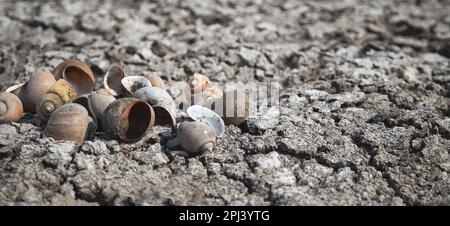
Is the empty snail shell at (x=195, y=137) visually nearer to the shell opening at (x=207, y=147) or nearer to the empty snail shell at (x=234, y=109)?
the shell opening at (x=207, y=147)

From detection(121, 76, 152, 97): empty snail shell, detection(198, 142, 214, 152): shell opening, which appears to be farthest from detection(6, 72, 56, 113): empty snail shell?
detection(198, 142, 214, 152): shell opening

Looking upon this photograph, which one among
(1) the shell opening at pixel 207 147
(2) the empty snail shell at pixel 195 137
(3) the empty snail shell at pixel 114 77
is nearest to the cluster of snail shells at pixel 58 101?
(3) the empty snail shell at pixel 114 77

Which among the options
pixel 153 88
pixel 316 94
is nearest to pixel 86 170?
pixel 153 88

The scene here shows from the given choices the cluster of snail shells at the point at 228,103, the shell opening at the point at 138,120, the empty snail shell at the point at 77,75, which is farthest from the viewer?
the empty snail shell at the point at 77,75

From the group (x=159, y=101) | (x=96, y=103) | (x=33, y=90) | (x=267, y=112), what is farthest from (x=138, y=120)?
(x=267, y=112)

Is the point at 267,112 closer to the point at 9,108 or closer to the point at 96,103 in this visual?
the point at 96,103

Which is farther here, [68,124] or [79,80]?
[79,80]
